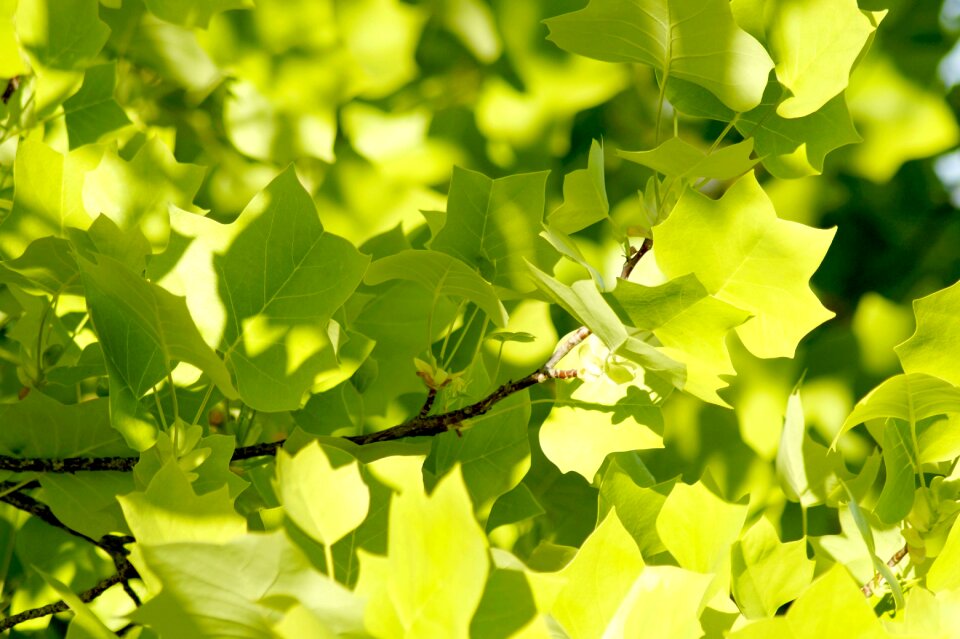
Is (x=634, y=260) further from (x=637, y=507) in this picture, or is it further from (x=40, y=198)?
(x=40, y=198)

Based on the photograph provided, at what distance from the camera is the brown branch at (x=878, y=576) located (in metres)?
0.36

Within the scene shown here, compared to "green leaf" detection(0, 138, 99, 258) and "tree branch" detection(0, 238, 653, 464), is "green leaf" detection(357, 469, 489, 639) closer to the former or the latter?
"tree branch" detection(0, 238, 653, 464)

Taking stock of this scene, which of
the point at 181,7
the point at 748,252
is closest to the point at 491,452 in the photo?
the point at 748,252

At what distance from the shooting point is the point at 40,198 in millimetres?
373

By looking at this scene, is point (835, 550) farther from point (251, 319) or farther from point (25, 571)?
point (25, 571)

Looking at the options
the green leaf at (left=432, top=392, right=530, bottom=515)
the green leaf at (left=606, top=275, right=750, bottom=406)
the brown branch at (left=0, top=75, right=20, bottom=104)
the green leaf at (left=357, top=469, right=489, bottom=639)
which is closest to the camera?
the green leaf at (left=357, top=469, right=489, bottom=639)

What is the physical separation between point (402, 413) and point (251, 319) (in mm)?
207

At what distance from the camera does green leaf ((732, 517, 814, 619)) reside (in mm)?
327

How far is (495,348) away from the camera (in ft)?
1.74

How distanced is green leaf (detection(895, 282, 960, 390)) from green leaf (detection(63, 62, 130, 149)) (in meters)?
0.41

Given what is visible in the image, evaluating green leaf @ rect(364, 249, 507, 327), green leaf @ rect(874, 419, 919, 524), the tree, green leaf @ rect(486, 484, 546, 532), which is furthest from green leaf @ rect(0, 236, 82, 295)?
green leaf @ rect(874, 419, 919, 524)

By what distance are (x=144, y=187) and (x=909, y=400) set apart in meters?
0.33

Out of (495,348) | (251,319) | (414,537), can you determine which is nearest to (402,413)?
(495,348)

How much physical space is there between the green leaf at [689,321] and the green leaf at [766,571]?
0.21 feet
